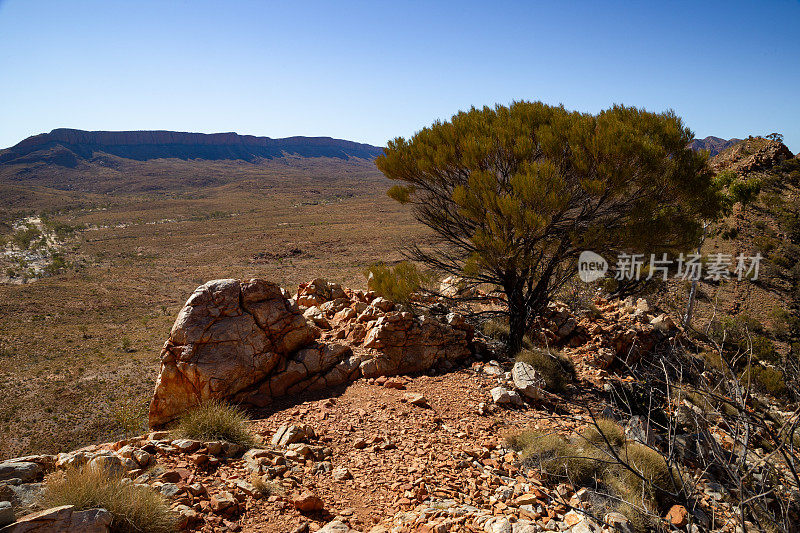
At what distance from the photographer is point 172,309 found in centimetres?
2602

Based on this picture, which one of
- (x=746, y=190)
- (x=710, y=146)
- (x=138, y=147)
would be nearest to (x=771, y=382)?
(x=710, y=146)

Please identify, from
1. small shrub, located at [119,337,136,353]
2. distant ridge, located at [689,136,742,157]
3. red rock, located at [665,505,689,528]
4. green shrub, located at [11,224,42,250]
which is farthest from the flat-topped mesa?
green shrub, located at [11,224,42,250]

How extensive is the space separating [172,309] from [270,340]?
22390mm

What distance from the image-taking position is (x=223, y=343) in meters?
6.94

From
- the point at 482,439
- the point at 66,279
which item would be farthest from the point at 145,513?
the point at 66,279

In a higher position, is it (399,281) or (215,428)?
(399,281)

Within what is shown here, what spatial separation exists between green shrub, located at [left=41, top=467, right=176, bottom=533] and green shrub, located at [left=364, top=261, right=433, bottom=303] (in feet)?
19.2

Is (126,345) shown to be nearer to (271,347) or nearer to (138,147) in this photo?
(271,347)

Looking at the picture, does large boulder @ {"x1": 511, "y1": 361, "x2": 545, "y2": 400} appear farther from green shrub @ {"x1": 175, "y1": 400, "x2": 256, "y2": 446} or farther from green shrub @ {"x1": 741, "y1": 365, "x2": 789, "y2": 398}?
green shrub @ {"x1": 741, "y1": 365, "x2": 789, "y2": 398}

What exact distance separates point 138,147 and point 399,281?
603 feet

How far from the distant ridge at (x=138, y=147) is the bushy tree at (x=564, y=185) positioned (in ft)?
429

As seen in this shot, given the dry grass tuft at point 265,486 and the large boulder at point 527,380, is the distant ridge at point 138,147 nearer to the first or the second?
the large boulder at point 527,380

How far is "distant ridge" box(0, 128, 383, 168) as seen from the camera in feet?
406

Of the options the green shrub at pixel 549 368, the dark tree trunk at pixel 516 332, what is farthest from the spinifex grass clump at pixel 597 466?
the dark tree trunk at pixel 516 332
